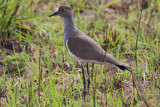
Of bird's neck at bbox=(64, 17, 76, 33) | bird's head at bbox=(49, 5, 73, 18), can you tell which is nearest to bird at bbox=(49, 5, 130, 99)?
bird's neck at bbox=(64, 17, 76, 33)

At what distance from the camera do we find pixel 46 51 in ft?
16.1

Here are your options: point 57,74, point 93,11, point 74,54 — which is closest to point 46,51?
point 57,74

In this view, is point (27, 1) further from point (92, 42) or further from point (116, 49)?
point (92, 42)

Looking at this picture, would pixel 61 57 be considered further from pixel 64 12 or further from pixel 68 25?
pixel 64 12

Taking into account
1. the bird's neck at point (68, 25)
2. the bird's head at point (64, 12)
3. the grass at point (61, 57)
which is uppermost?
the bird's head at point (64, 12)

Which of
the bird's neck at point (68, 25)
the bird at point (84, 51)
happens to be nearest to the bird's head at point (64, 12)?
the bird's neck at point (68, 25)

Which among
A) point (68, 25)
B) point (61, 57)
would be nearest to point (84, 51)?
point (68, 25)

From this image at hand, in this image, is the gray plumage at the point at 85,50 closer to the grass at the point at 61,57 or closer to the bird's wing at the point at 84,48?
the bird's wing at the point at 84,48

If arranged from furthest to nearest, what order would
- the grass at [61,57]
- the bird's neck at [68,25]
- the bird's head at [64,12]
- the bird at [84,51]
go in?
the bird's head at [64,12]
the bird's neck at [68,25]
the bird at [84,51]
the grass at [61,57]

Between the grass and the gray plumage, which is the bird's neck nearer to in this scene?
the gray plumage

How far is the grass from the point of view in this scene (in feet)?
12.1

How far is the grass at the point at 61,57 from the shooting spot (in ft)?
12.1

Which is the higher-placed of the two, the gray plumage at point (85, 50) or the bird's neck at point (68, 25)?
the bird's neck at point (68, 25)

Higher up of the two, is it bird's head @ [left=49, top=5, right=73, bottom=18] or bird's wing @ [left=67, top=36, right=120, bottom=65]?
bird's head @ [left=49, top=5, right=73, bottom=18]
